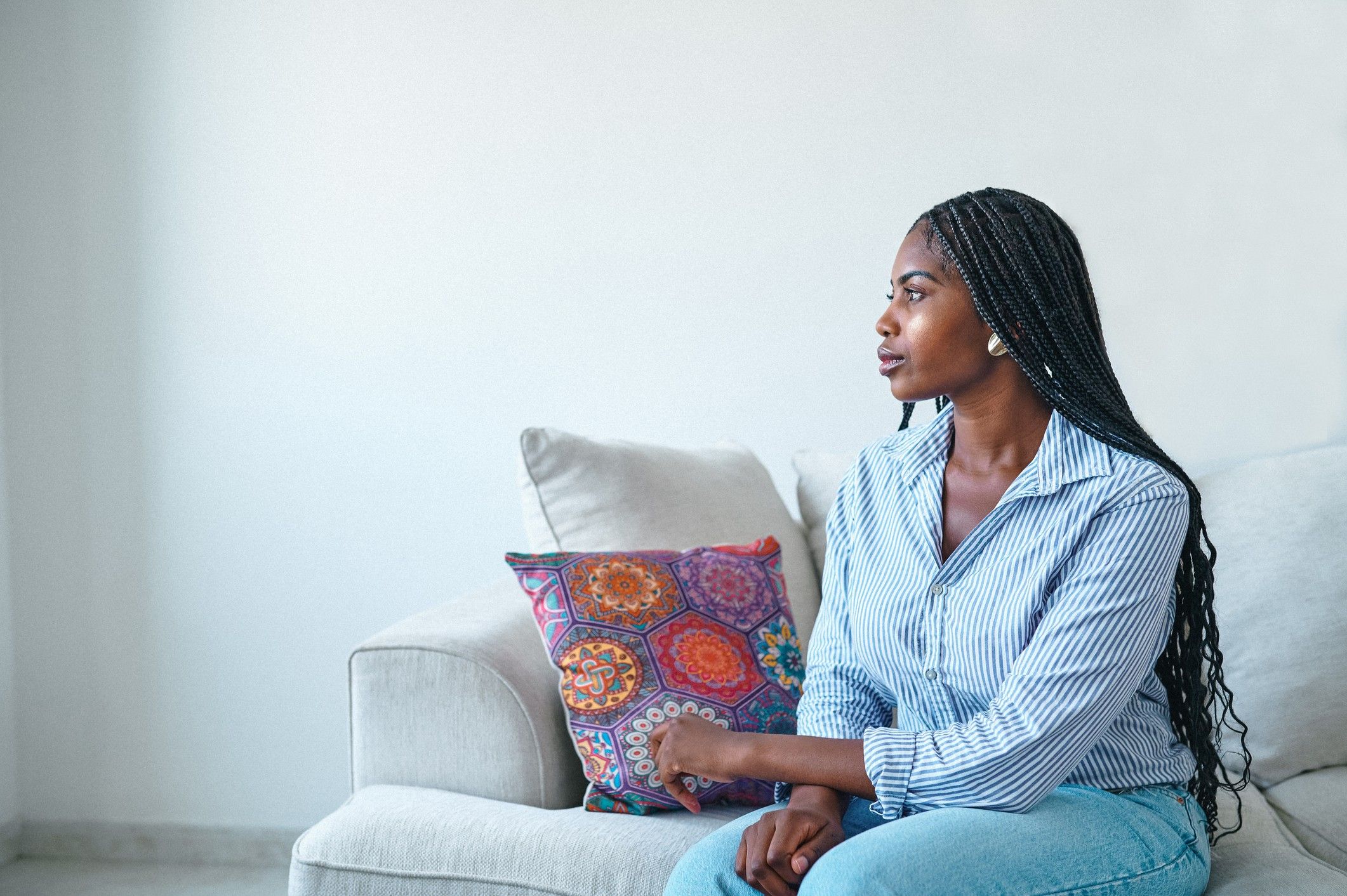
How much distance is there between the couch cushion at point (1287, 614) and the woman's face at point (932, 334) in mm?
776

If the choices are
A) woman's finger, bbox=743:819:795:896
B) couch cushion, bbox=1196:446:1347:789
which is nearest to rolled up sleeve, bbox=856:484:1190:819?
woman's finger, bbox=743:819:795:896

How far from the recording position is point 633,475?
1.89 metres

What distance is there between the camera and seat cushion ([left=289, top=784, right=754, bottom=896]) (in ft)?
4.48

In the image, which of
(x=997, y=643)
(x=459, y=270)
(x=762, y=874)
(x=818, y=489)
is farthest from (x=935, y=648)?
(x=459, y=270)

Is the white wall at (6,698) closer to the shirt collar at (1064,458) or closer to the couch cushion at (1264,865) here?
the shirt collar at (1064,458)

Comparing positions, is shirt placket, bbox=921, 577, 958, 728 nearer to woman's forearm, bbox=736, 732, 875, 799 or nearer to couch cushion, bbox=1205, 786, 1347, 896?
woman's forearm, bbox=736, 732, 875, 799

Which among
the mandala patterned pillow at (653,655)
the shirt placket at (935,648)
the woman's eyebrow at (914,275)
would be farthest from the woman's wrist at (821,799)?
the woman's eyebrow at (914,275)

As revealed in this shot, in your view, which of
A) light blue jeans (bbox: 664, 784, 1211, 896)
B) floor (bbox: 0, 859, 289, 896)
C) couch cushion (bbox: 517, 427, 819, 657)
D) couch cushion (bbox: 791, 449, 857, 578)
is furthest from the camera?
floor (bbox: 0, 859, 289, 896)

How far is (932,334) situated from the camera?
1.24 metres

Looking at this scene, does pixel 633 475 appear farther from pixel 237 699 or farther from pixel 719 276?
pixel 237 699

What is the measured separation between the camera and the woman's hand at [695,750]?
4.05ft

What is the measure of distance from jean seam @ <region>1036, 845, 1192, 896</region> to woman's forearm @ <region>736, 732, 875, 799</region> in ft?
0.68

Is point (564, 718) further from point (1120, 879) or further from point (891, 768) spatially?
point (1120, 879)

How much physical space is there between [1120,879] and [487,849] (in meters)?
0.72
